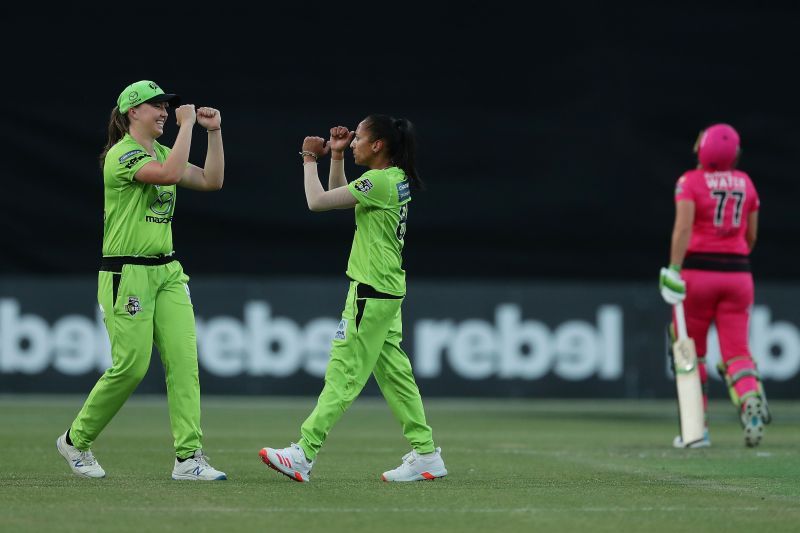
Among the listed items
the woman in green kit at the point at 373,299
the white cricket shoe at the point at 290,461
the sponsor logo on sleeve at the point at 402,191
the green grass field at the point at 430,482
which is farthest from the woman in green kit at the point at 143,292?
the sponsor logo on sleeve at the point at 402,191

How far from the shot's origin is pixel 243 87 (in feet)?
54.3

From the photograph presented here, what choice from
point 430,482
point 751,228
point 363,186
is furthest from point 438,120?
point 430,482

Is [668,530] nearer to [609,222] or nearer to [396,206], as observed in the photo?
[396,206]

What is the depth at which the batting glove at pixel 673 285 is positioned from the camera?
10.1 metres

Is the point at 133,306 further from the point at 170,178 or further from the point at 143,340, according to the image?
the point at 170,178

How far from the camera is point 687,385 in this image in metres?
10.3

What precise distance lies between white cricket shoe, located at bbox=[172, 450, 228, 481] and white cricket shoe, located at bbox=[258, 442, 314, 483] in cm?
33

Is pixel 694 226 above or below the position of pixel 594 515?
above

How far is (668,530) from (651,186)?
1087cm

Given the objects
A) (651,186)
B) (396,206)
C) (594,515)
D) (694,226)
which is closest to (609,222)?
(651,186)

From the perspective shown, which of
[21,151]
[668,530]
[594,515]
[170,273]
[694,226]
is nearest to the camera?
[668,530]

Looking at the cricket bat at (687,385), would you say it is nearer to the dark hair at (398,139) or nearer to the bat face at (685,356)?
the bat face at (685,356)

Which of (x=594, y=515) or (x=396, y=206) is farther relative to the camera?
(x=396, y=206)

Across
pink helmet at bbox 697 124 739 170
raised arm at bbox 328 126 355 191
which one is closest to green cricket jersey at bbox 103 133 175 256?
raised arm at bbox 328 126 355 191
